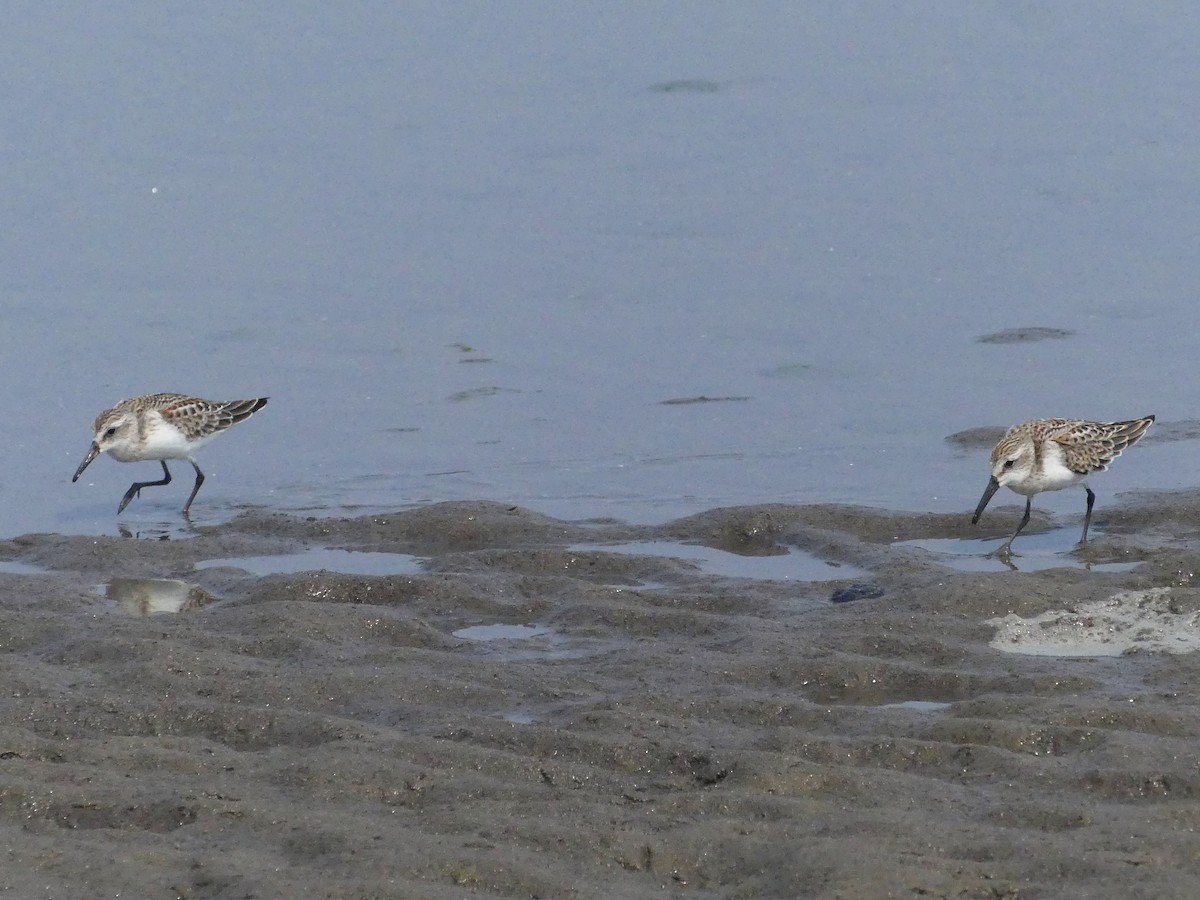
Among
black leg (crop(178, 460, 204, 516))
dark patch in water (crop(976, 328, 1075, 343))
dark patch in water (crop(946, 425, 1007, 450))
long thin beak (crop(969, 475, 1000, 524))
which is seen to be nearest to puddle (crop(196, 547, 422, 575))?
black leg (crop(178, 460, 204, 516))

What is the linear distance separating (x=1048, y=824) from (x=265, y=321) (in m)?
A: 10.6

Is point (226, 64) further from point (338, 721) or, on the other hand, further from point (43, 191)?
point (338, 721)

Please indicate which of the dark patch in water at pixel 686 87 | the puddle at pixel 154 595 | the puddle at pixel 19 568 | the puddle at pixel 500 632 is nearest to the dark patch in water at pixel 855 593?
the puddle at pixel 500 632

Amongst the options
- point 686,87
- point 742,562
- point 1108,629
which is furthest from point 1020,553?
point 686,87

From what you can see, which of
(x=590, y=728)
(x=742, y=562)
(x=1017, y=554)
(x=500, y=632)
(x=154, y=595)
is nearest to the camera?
(x=590, y=728)

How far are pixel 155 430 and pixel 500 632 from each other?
4.56m

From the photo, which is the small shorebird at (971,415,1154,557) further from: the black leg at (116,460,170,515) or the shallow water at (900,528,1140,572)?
the black leg at (116,460,170,515)

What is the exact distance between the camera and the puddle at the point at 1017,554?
10.3m

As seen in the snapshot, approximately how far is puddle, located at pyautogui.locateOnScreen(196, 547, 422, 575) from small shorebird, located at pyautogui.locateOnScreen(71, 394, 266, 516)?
177cm

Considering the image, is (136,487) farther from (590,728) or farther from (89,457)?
(590,728)

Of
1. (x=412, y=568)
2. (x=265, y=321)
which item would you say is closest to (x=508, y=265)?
(x=265, y=321)

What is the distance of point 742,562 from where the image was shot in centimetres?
1065

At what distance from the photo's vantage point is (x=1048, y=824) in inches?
233

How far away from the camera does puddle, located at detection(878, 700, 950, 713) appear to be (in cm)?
752
